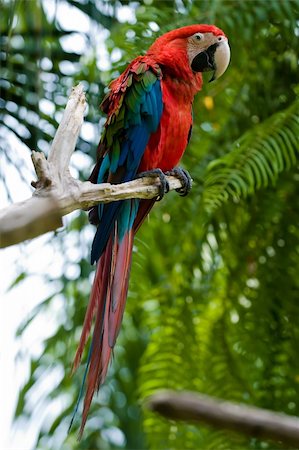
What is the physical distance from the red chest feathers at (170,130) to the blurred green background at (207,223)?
4.2 inches

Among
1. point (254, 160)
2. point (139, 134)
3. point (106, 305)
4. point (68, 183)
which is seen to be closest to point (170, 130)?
point (139, 134)

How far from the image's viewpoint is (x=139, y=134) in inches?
41.8

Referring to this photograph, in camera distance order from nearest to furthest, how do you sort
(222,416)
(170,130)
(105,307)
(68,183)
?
(222,416)
(68,183)
(105,307)
(170,130)

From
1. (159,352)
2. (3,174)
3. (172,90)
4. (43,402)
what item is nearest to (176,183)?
(172,90)

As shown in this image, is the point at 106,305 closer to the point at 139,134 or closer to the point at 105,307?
the point at 105,307

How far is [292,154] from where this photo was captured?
1.19m

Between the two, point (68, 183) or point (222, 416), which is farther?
point (68, 183)

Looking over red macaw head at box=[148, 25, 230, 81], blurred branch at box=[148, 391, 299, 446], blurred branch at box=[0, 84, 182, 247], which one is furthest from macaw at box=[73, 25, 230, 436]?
blurred branch at box=[148, 391, 299, 446]

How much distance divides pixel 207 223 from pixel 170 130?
0.28 metres

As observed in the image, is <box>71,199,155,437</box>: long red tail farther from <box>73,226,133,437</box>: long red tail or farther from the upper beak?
the upper beak

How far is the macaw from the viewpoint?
102 centimetres

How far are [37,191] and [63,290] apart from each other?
757 millimetres

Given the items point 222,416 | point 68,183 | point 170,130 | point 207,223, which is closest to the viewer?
point 222,416

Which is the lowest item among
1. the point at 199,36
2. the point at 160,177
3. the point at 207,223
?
the point at 207,223
